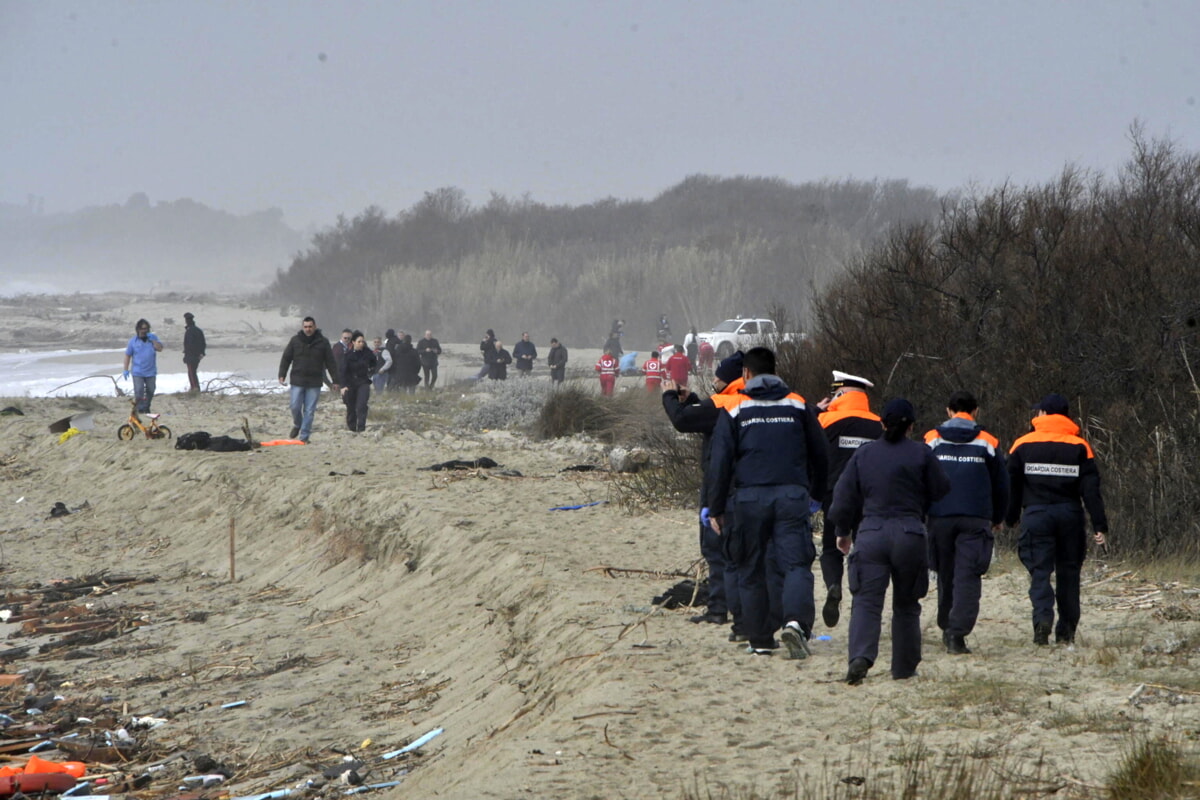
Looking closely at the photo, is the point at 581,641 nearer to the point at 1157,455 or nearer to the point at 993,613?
the point at 993,613

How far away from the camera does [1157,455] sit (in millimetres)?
11328

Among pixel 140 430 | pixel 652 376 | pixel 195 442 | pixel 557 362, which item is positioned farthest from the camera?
pixel 557 362

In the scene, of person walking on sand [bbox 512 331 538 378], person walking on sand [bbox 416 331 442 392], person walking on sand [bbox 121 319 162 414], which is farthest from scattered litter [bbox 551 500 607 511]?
person walking on sand [bbox 512 331 538 378]

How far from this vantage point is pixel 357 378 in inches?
791

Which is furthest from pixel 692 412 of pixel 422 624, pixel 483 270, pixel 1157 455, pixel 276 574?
pixel 483 270

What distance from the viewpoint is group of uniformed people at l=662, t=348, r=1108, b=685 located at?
261 inches

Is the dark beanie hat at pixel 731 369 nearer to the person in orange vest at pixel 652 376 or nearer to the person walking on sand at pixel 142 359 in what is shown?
the person walking on sand at pixel 142 359

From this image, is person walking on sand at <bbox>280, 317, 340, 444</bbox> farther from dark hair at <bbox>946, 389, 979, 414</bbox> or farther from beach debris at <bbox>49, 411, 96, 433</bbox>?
dark hair at <bbox>946, 389, 979, 414</bbox>

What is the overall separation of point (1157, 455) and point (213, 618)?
27.5 feet

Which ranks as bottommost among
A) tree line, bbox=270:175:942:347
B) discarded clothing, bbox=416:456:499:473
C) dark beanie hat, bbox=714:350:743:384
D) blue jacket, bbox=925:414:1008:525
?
discarded clothing, bbox=416:456:499:473

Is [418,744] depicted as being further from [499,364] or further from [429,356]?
[499,364]

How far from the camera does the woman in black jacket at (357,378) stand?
19812 millimetres

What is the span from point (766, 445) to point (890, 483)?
689 millimetres

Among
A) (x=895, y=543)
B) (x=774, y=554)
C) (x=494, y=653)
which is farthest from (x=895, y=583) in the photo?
(x=494, y=653)
